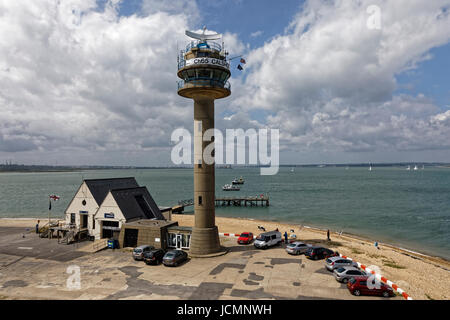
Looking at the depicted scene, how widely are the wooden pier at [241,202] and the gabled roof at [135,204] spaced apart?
58.8 m

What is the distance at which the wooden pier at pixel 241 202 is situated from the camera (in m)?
97.2

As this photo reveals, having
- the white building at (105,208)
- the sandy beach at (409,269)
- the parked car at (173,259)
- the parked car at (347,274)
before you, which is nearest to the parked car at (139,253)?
the parked car at (173,259)

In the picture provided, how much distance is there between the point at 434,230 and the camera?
184 ft

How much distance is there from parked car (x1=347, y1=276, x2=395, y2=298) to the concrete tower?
1421 centimetres

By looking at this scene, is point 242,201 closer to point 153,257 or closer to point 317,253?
point 317,253

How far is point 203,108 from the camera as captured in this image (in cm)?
3022

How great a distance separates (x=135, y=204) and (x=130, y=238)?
20.0 ft

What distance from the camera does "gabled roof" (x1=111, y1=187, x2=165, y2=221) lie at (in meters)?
35.4

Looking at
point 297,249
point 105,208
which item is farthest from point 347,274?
point 105,208

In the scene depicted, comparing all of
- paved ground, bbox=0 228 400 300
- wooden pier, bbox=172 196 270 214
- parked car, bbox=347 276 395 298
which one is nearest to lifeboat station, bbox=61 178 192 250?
paved ground, bbox=0 228 400 300

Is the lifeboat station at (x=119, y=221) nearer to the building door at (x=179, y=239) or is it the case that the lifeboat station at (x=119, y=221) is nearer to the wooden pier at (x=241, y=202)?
the building door at (x=179, y=239)
